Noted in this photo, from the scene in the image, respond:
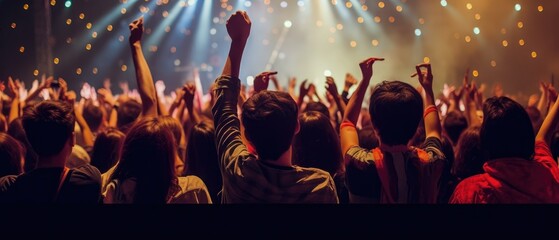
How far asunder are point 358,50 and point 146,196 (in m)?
12.2

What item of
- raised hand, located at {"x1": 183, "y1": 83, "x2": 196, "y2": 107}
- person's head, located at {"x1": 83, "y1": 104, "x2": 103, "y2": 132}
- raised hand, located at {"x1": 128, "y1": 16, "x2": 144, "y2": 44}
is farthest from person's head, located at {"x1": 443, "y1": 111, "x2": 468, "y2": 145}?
person's head, located at {"x1": 83, "y1": 104, "x2": 103, "y2": 132}

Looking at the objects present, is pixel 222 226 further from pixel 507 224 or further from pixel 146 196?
pixel 507 224

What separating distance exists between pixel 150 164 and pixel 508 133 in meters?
1.17

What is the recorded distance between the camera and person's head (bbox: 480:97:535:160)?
1931 millimetres

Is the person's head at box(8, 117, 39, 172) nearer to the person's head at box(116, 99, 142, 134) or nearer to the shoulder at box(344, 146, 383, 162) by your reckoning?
the person's head at box(116, 99, 142, 134)

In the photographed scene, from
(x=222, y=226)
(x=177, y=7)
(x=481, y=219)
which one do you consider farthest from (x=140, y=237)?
(x=177, y=7)

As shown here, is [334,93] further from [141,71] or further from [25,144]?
[25,144]

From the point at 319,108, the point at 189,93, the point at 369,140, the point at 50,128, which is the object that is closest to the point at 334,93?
the point at 319,108

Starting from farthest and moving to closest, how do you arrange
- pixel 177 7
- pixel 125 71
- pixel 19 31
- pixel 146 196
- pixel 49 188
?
pixel 177 7 < pixel 125 71 < pixel 19 31 < pixel 146 196 < pixel 49 188

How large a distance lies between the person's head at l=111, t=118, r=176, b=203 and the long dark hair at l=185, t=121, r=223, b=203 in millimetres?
526

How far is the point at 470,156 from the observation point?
101 inches

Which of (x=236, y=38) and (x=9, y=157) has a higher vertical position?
(x=236, y=38)

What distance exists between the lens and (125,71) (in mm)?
12102

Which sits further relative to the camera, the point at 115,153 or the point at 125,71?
the point at 125,71
